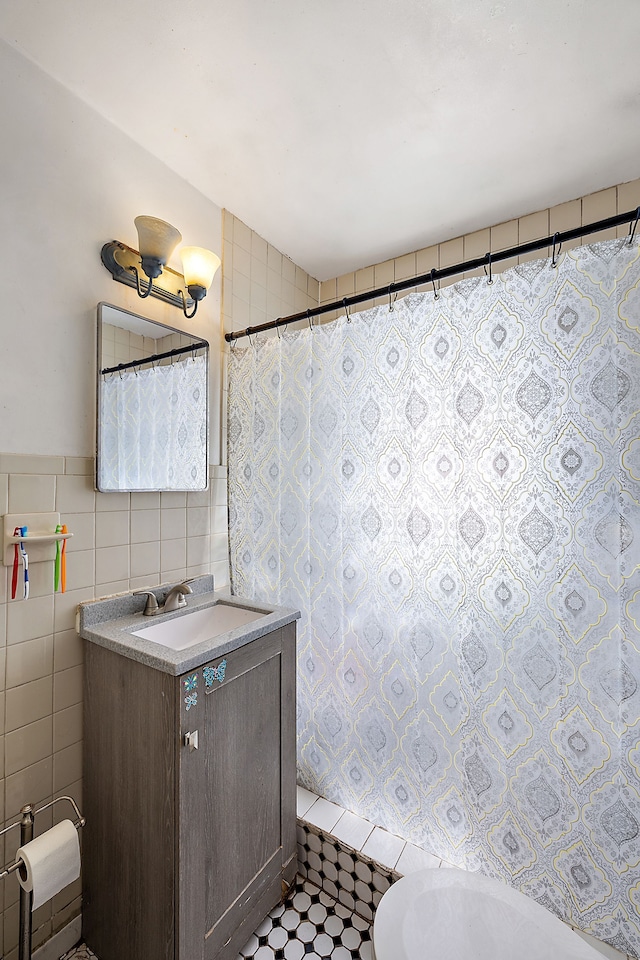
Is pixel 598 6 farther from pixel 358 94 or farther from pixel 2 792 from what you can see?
pixel 2 792

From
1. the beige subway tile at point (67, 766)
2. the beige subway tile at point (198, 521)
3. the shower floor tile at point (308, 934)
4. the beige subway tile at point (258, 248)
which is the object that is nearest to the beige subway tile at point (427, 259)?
the beige subway tile at point (258, 248)

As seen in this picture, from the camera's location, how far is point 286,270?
7.56ft

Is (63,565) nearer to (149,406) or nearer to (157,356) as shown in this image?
(149,406)

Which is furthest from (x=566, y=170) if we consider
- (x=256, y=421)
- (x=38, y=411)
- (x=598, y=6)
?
(x=38, y=411)

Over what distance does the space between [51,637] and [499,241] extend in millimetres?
2409

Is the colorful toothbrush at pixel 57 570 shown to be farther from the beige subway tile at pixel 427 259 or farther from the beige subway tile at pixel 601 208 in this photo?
the beige subway tile at pixel 601 208

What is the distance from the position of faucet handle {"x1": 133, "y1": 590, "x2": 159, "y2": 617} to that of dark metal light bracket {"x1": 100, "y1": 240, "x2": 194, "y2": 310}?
42.7 inches

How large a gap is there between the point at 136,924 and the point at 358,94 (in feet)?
8.18

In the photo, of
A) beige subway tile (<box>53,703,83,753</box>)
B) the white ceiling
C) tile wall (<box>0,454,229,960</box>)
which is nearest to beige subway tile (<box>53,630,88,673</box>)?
tile wall (<box>0,454,229,960</box>)

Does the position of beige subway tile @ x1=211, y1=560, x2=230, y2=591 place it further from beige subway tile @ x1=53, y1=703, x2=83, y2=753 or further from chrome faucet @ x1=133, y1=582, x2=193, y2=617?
beige subway tile @ x1=53, y1=703, x2=83, y2=753

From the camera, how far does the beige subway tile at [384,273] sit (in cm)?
232

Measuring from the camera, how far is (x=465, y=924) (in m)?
1.08

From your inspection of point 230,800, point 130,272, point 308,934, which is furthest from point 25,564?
point 308,934

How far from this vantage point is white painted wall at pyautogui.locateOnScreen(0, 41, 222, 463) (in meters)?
1.18
